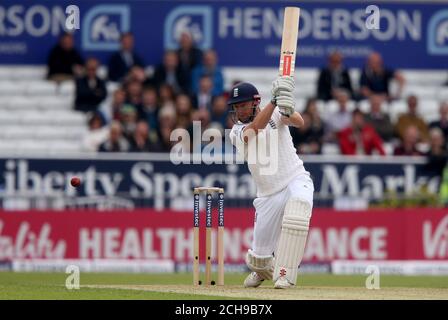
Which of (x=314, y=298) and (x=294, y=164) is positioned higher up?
(x=294, y=164)

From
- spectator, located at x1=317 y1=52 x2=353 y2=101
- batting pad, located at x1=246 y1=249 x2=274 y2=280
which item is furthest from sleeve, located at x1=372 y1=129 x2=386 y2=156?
batting pad, located at x1=246 y1=249 x2=274 y2=280

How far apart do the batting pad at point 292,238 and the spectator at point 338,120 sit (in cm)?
838

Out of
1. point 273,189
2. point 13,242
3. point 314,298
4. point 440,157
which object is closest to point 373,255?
point 440,157

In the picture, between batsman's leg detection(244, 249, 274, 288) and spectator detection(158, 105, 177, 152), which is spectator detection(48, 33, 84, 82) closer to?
spectator detection(158, 105, 177, 152)

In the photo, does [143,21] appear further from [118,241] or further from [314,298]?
[314,298]

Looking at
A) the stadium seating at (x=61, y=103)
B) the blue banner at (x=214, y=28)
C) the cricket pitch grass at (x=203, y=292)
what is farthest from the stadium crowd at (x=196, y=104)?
the cricket pitch grass at (x=203, y=292)

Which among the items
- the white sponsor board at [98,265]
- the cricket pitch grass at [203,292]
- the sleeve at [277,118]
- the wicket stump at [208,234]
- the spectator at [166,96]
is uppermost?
the sleeve at [277,118]

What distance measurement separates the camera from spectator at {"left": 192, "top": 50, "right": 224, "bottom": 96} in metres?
20.7

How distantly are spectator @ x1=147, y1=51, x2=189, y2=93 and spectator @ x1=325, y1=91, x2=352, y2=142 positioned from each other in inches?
89.5

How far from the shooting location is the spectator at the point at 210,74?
2069 centimetres

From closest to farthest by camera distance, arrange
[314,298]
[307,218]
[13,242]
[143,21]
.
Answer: [314,298] < [307,218] < [13,242] < [143,21]

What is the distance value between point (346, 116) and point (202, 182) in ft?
9.56

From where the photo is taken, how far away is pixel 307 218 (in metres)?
11.9

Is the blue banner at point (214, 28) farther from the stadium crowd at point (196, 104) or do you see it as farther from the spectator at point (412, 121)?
the spectator at point (412, 121)
